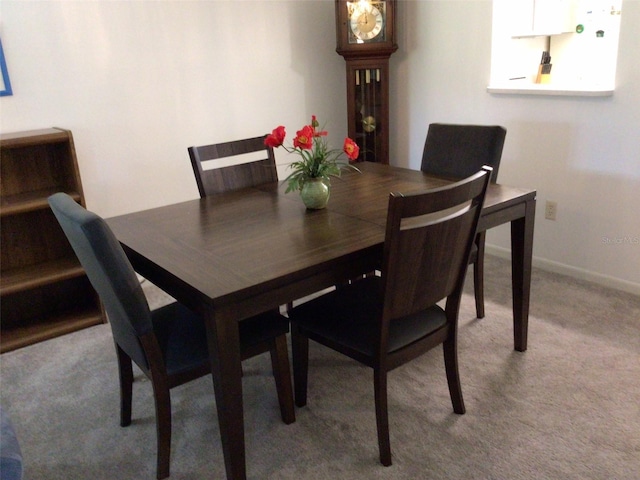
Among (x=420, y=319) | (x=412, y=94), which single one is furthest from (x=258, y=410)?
(x=412, y=94)

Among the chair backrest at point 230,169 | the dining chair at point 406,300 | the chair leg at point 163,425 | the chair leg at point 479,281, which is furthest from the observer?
the chair leg at point 479,281

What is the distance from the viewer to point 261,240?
1846mm

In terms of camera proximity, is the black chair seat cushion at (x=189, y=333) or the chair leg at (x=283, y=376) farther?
the chair leg at (x=283, y=376)

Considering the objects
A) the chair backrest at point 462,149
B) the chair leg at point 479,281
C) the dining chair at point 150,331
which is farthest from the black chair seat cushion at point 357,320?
the chair backrest at point 462,149

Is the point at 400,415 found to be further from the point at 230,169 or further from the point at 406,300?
the point at 230,169

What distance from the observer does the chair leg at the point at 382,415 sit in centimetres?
177

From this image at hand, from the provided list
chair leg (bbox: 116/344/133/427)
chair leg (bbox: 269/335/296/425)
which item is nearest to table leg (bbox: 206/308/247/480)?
chair leg (bbox: 269/335/296/425)

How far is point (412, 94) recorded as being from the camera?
3775 millimetres

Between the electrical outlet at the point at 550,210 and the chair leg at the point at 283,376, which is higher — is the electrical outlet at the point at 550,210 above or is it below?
above

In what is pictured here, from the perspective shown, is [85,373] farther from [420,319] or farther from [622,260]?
[622,260]

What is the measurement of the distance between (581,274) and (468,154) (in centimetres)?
107

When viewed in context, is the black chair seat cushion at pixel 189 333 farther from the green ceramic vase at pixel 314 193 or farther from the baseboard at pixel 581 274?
the baseboard at pixel 581 274

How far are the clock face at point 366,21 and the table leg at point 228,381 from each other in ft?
8.31

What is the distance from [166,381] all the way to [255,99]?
2.32 meters
